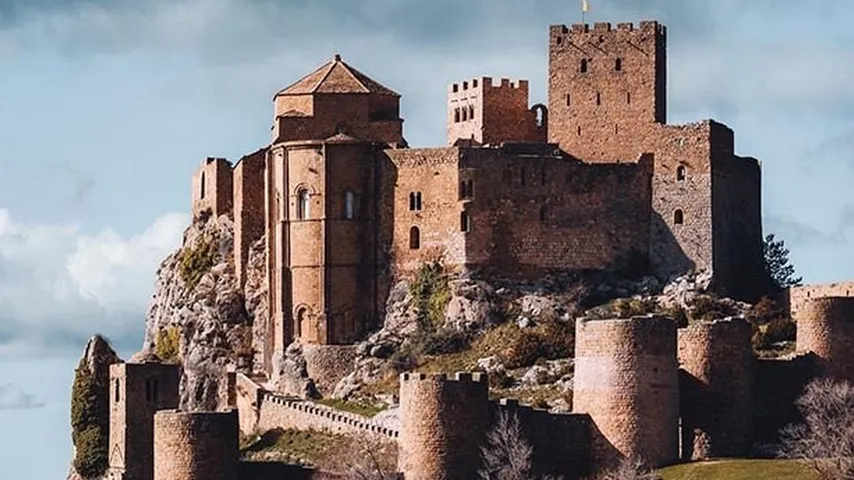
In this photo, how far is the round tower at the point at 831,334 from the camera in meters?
105

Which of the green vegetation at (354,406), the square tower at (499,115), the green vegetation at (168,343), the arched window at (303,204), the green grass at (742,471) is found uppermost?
the square tower at (499,115)

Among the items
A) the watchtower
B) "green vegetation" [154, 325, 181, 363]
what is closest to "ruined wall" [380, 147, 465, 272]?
the watchtower

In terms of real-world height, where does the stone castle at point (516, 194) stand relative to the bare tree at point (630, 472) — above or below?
above

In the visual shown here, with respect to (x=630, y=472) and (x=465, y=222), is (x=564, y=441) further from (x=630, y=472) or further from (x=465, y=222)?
(x=465, y=222)

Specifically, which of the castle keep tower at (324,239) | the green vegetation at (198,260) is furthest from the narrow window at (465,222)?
the green vegetation at (198,260)

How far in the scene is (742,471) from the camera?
9900 centimetres

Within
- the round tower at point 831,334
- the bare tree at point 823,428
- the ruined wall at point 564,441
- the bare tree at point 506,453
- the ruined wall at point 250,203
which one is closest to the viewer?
the bare tree at point 506,453

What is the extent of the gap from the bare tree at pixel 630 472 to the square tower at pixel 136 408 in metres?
18.9

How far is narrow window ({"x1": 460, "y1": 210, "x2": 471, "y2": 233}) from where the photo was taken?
119 metres

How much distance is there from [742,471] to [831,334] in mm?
8407

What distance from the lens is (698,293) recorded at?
118312mm

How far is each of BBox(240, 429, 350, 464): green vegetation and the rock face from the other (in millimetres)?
5768

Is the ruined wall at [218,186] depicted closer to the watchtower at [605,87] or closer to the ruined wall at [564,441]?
the watchtower at [605,87]

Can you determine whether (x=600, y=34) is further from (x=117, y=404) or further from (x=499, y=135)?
(x=117, y=404)
